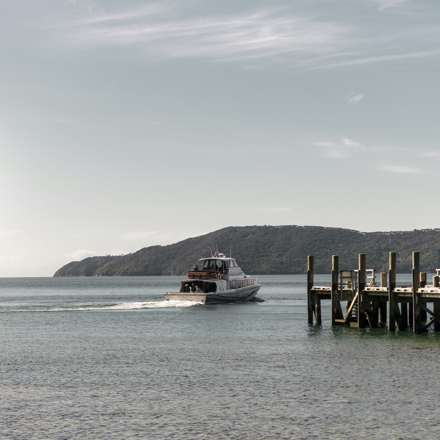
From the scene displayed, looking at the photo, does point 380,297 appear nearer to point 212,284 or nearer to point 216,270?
point 212,284

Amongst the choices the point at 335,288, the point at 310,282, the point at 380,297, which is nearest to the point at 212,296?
the point at 310,282

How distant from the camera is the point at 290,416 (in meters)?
18.0

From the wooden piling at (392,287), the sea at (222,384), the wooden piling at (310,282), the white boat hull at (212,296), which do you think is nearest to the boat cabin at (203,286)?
the white boat hull at (212,296)

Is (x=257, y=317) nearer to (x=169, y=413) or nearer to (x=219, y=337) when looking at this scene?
(x=219, y=337)

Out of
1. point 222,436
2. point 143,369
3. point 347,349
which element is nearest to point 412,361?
point 347,349

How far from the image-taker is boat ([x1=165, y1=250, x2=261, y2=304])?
219 ft

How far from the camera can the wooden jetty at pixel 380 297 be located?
117 feet

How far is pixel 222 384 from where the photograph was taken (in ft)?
75.0

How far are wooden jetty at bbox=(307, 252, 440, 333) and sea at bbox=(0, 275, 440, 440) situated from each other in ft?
3.46

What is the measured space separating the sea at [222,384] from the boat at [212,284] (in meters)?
24.3

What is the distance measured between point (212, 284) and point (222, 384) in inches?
1790

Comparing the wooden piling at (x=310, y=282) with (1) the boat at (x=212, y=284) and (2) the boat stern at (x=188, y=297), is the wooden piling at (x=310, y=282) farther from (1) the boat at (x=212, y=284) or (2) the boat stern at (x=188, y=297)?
(1) the boat at (x=212, y=284)

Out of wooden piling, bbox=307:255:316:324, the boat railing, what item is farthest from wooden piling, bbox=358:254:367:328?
the boat railing

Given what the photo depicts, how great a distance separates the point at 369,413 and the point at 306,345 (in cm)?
1575
